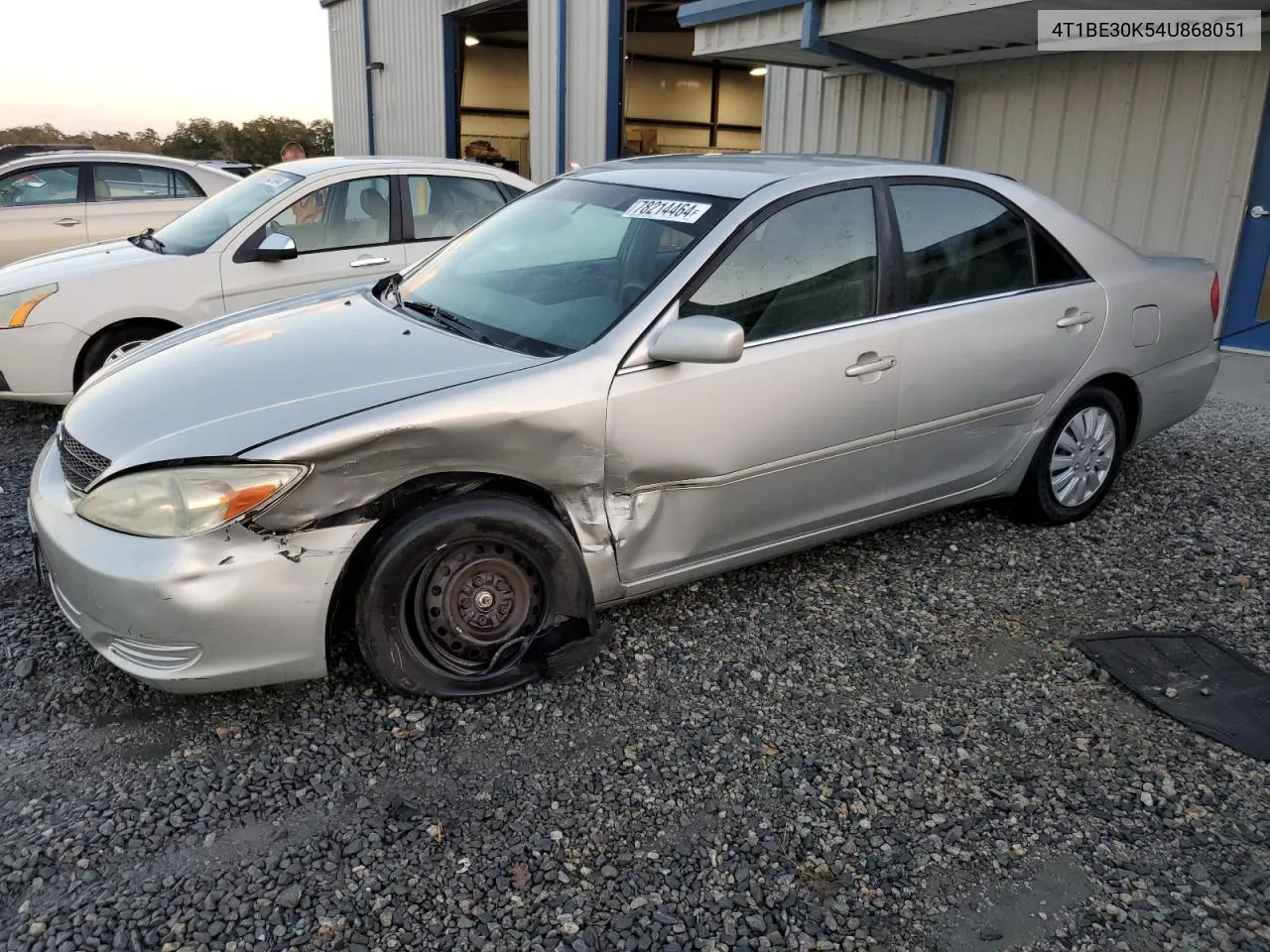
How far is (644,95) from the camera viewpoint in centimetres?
1800

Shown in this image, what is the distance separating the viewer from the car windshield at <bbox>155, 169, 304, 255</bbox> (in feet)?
19.9

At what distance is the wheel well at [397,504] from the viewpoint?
282 centimetres

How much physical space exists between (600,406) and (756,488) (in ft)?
2.29

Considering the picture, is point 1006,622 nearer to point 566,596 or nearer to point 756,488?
point 756,488

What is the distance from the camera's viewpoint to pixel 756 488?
3404 millimetres

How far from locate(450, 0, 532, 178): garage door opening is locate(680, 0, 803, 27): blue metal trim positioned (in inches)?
384

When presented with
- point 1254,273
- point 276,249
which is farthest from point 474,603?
point 1254,273

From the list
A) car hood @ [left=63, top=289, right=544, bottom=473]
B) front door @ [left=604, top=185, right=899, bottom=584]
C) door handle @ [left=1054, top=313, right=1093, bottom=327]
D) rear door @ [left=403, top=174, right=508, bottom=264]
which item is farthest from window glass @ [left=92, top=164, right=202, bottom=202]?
door handle @ [left=1054, top=313, right=1093, bottom=327]

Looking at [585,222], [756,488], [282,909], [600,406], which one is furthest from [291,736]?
[585,222]

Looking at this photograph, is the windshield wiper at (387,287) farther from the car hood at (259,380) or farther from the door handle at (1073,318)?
the door handle at (1073,318)

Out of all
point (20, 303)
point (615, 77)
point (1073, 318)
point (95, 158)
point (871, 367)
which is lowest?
point (20, 303)

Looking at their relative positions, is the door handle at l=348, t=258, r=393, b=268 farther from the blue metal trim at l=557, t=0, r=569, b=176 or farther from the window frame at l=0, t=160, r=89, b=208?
the blue metal trim at l=557, t=0, r=569, b=176

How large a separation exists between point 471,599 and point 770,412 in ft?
3.81

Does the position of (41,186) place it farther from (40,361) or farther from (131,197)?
(40,361)
